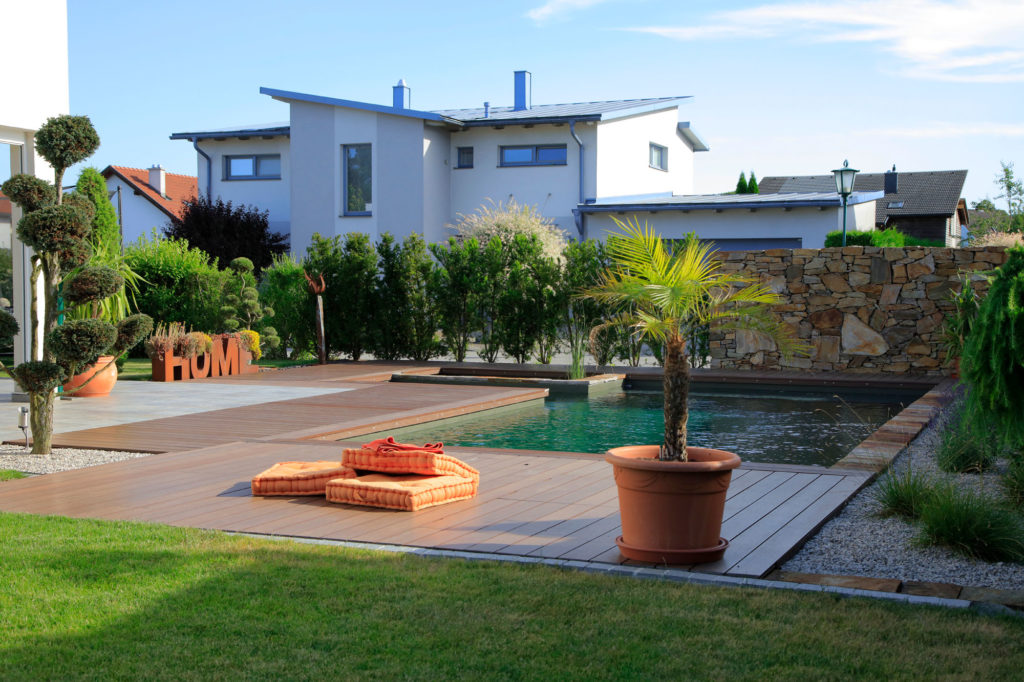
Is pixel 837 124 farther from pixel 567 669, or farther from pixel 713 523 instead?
pixel 567 669

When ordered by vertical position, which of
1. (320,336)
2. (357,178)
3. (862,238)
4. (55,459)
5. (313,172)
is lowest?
(55,459)

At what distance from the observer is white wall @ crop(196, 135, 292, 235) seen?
26.6 meters

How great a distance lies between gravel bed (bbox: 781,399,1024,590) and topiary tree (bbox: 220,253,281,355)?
11.3 m

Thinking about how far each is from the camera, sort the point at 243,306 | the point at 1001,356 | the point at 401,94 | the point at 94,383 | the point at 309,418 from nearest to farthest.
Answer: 1. the point at 1001,356
2. the point at 309,418
3. the point at 94,383
4. the point at 243,306
5. the point at 401,94

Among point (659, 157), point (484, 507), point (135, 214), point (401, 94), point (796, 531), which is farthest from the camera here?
point (135, 214)

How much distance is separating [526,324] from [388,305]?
2.44 metres

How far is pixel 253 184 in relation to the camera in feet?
88.7

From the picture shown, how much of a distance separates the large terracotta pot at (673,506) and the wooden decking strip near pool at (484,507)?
0.39 feet

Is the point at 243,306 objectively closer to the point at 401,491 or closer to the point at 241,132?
the point at 401,491

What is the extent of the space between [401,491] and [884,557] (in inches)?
98.1

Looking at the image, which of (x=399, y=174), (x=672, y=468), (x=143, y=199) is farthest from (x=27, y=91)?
(x=143, y=199)

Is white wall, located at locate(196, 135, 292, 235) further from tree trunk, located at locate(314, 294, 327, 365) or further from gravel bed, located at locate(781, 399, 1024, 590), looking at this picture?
gravel bed, located at locate(781, 399, 1024, 590)

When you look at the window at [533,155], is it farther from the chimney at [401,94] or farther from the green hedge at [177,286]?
the green hedge at [177,286]

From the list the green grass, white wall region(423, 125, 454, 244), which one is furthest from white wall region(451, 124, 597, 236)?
the green grass
